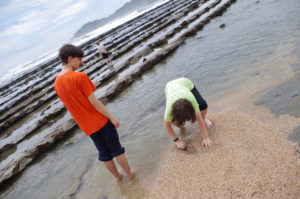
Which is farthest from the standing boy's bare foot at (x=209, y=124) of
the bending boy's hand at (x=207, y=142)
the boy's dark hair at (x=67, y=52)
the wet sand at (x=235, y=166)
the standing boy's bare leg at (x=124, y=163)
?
the boy's dark hair at (x=67, y=52)

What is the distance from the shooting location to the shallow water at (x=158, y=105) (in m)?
2.81

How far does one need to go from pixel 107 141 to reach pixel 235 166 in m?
1.42

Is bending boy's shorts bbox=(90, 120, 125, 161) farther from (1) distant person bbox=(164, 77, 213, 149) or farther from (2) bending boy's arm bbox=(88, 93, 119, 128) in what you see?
(1) distant person bbox=(164, 77, 213, 149)

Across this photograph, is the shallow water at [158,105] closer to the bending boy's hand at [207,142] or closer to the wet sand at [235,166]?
the wet sand at [235,166]

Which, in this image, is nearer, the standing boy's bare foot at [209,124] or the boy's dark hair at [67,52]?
the boy's dark hair at [67,52]

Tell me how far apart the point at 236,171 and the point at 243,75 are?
2492mm

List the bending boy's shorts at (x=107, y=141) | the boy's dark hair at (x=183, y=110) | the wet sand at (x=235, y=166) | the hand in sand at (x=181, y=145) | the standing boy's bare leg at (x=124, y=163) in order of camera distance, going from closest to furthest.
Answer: the wet sand at (x=235, y=166) < the boy's dark hair at (x=183, y=110) < the bending boy's shorts at (x=107, y=141) < the standing boy's bare leg at (x=124, y=163) < the hand in sand at (x=181, y=145)

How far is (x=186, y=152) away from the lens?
261cm

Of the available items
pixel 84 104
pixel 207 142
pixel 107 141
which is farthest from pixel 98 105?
pixel 207 142

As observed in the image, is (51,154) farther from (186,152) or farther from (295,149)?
(295,149)

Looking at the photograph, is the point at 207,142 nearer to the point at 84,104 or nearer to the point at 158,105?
the point at 84,104

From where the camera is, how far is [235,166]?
2.08 metres

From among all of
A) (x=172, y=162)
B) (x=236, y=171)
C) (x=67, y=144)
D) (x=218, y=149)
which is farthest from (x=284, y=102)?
(x=67, y=144)

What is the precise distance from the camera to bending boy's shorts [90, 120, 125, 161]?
2176mm
